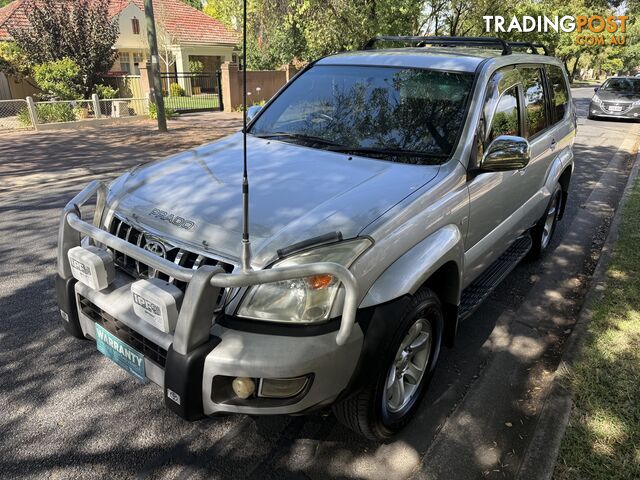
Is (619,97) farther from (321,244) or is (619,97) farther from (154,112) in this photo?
(321,244)

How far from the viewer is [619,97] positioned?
59.7 feet

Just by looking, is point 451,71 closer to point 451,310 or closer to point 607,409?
point 451,310

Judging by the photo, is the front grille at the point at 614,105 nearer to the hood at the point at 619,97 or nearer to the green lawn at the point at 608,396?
the hood at the point at 619,97

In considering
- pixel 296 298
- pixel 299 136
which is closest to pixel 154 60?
pixel 299 136

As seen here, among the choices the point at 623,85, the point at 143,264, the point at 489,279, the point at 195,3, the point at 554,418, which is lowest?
the point at 554,418

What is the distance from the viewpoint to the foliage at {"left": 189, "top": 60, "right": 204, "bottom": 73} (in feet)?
98.5

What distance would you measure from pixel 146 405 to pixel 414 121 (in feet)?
7.84

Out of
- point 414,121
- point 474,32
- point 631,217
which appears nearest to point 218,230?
point 414,121

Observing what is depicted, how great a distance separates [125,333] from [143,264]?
368 millimetres

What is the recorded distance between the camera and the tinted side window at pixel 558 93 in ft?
15.9

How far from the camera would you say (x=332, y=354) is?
208cm

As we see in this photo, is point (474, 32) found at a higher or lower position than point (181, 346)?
higher

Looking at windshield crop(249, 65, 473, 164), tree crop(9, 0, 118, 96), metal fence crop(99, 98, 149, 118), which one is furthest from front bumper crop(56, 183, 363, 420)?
tree crop(9, 0, 118, 96)

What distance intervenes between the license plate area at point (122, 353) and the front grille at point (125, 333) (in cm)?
2
